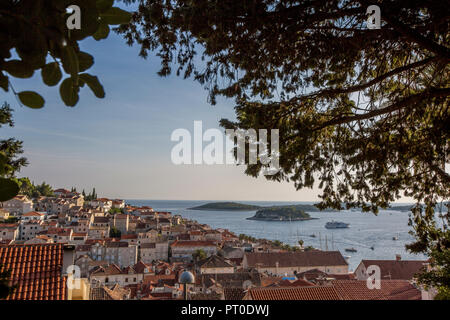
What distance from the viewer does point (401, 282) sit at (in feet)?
40.9

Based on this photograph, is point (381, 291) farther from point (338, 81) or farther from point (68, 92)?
point (68, 92)

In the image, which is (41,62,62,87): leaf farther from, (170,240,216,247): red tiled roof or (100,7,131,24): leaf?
(170,240,216,247): red tiled roof

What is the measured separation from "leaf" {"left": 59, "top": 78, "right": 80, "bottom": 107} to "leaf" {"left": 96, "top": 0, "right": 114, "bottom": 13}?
139 mm

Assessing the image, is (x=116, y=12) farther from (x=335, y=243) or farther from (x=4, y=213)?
(x=335, y=243)

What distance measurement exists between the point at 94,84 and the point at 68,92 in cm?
4

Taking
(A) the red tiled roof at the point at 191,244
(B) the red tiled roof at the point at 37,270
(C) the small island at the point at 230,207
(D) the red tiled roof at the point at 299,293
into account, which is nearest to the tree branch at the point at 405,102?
(B) the red tiled roof at the point at 37,270

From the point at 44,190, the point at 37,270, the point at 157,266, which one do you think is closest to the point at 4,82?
the point at 37,270

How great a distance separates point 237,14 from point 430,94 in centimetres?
198

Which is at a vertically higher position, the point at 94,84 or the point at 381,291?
the point at 94,84

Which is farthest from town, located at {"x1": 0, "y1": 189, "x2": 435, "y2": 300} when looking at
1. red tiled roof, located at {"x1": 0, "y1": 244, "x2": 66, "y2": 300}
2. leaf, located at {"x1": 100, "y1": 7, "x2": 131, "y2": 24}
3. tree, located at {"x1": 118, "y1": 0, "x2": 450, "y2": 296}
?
tree, located at {"x1": 118, "y1": 0, "x2": 450, "y2": 296}

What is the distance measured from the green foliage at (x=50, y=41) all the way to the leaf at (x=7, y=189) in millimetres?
135

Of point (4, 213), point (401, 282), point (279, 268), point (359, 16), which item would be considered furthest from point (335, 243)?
point (359, 16)

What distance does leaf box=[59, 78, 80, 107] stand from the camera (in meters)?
0.50

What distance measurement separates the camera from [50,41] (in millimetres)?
457
